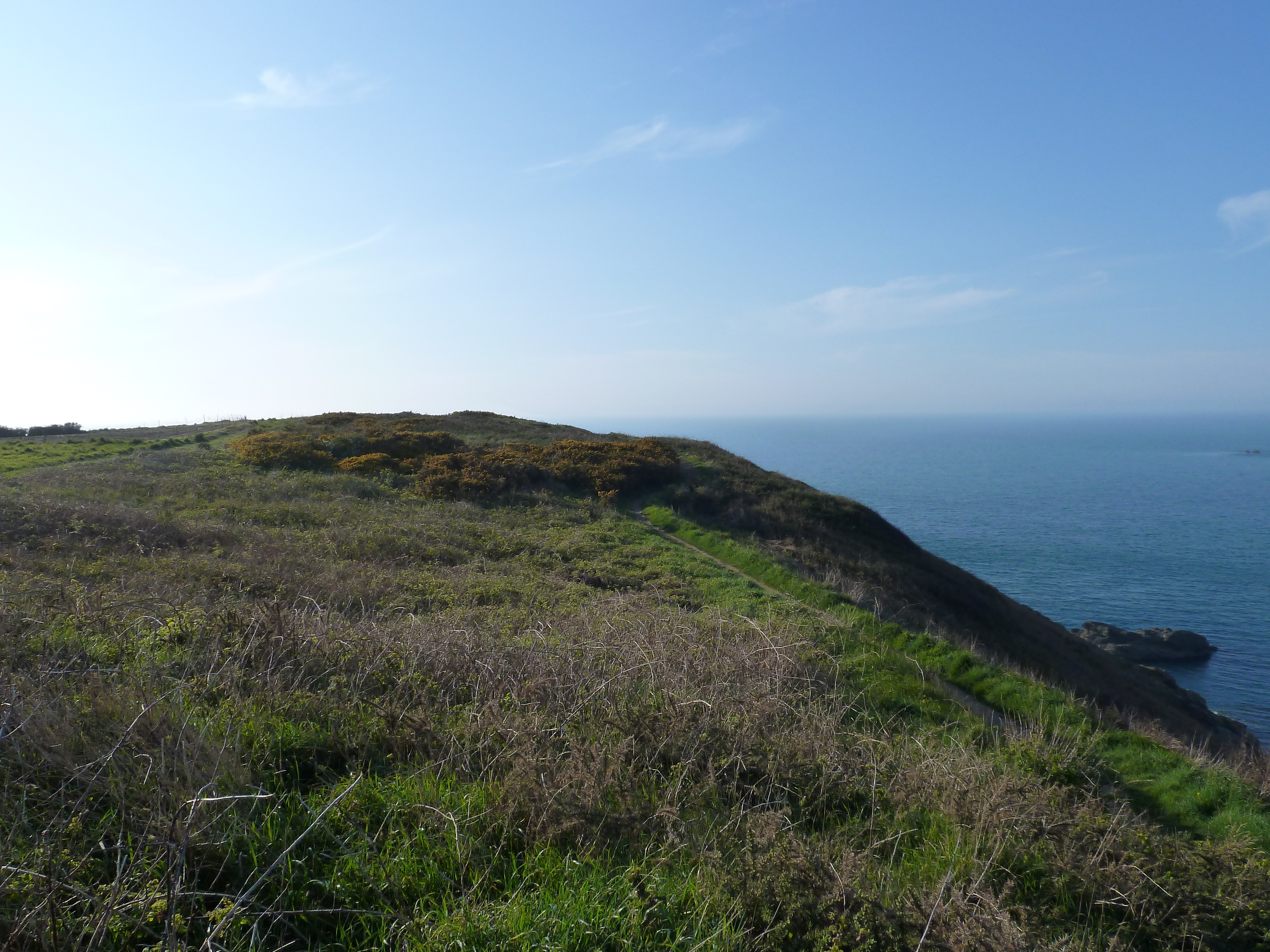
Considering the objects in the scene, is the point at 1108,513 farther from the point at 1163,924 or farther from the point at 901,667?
the point at 1163,924

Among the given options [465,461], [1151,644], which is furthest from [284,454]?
[1151,644]

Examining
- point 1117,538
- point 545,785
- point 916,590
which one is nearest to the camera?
point 545,785

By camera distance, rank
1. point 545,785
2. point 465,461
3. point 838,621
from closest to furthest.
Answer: point 545,785 → point 838,621 → point 465,461

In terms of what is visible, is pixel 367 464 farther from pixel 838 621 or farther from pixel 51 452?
pixel 838 621

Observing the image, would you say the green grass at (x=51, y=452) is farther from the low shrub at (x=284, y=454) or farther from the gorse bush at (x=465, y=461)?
the gorse bush at (x=465, y=461)

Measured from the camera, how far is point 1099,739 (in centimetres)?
866

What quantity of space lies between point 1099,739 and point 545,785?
8140mm

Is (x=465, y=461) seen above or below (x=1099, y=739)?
above

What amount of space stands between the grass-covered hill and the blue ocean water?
28852mm

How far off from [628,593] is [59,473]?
62.5 ft

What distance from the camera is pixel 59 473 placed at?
19.8 meters

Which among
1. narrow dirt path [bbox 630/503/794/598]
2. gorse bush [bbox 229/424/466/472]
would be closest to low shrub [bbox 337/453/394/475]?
gorse bush [bbox 229/424/466/472]

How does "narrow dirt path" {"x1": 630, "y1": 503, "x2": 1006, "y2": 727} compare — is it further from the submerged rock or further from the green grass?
the submerged rock

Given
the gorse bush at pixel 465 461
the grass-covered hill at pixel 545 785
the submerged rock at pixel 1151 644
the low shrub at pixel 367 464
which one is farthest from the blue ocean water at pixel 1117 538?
the low shrub at pixel 367 464
